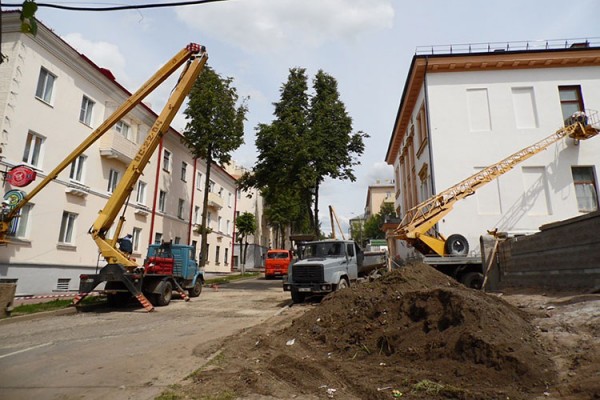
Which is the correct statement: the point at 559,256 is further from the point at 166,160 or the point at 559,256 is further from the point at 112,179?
the point at 166,160

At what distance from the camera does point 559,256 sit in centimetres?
889

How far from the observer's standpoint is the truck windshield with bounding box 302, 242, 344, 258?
14328 mm

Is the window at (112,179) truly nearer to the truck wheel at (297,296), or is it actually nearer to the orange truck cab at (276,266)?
the truck wheel at (297,296)

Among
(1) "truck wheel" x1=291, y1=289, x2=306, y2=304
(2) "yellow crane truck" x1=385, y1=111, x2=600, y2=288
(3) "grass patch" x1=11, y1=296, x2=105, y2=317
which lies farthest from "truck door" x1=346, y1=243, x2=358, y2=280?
(3) "grass patch" x1=11, y1=296, x2=105, y2=317

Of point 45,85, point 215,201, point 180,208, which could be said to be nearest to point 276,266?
point 215,201

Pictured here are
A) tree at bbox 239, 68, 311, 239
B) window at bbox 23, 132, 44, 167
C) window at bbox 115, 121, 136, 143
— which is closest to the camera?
window at bbox 23, 132, 44, 167

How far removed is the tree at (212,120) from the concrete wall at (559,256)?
18399mm

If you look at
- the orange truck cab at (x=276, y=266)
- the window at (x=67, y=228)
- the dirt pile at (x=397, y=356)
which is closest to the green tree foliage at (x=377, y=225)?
the orange truck cab at (x=276, y=266)

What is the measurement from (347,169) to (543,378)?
2143cm

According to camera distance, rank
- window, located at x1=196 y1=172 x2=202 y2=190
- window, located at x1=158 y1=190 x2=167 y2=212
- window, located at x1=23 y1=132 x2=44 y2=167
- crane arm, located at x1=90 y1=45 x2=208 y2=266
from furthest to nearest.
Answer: window, located at x1=196 y1=172 x2=202 y2=190, window, located at x1=158 y1=190 x2=167 y2=212, window, located at x1=23 y1=132 x2=44 y2=167, crane arm, located at x1=90 y1=45 x2=208 y2=266

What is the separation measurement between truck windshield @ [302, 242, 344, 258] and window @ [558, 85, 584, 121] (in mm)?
15137

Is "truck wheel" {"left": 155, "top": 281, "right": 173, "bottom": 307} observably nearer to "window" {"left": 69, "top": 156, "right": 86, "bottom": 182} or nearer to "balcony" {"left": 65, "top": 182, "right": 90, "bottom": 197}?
"balcony" {"left": 65, "top": 182, "right": 90, "bottom": 197}

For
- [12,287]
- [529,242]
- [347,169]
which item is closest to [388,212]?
[347,169]

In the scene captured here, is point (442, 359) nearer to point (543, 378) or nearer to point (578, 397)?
point (543, 378)
